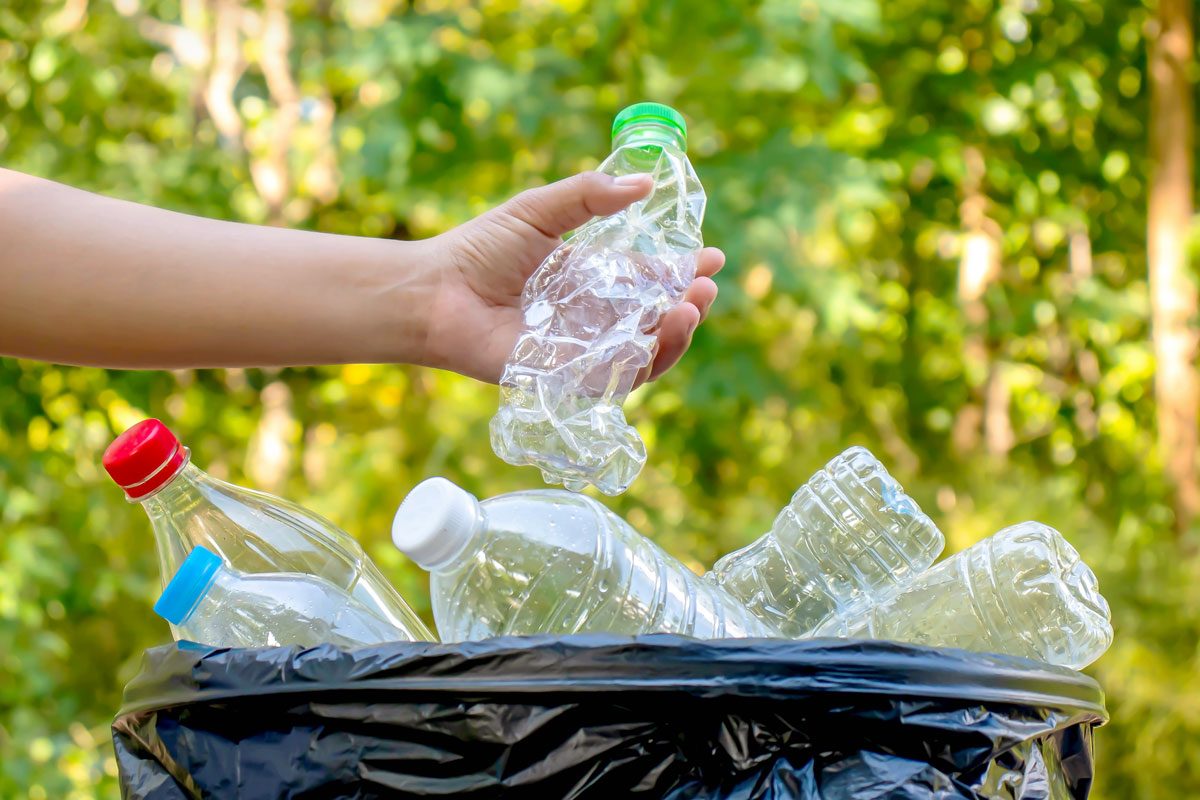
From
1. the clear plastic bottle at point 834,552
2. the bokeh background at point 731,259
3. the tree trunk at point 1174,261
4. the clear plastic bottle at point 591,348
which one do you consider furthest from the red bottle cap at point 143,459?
the tree trunk at point 1174,261

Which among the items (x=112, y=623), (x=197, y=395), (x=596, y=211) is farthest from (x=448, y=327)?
(x=112, y=623)

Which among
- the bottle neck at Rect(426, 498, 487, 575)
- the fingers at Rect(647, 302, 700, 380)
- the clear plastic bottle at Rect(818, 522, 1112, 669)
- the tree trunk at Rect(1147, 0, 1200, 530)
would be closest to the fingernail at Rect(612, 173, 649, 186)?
the fingers at Rect(647, 302, 700, 380)

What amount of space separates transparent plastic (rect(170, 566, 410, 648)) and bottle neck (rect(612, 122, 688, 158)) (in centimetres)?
54

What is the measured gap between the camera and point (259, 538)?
3.78ft

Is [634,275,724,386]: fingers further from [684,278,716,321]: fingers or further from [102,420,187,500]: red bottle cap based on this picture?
[102,420,187,500]: red bottle cap

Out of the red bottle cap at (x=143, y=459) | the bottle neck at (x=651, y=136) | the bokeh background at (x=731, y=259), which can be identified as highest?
the bottle neck at (x=651, y=136)

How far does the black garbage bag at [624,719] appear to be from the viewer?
0.77 metres

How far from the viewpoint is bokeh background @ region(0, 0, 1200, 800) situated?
318 cm

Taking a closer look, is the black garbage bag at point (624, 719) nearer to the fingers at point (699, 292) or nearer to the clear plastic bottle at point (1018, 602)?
the clear plastic bottle at point (1018, 602)

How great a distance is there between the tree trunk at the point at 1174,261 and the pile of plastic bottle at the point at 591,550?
267 cm

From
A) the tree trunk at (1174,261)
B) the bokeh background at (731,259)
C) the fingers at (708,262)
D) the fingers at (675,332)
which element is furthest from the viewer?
the tree trunk at (1174,261)

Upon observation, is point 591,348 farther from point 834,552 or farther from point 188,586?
point 188,586

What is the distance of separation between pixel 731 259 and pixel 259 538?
210 cm

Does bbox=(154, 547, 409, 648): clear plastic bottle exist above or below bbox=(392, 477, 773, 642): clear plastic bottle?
below
